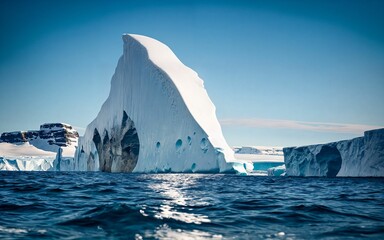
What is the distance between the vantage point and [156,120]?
3847 centimetres

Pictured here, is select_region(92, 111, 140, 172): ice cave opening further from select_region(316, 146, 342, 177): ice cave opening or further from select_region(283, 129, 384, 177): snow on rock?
select_region(316, 146, 342, 177): ice cave opening

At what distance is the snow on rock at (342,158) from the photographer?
26234 millimetres

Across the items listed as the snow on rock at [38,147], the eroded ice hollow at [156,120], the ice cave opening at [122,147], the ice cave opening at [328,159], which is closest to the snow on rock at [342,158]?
the ice cave opening at [328,159]

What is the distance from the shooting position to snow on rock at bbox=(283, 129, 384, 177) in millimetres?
26234

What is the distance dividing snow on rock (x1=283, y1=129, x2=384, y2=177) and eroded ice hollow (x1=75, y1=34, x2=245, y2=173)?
5.73 meters

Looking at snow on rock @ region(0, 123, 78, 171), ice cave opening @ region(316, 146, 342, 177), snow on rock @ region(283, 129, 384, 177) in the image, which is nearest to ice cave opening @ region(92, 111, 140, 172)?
snow on rock @ region(283, 129, 384, 177)

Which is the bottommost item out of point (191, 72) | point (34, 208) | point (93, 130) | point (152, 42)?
point (34, 208)

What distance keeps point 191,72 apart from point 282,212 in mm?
36292

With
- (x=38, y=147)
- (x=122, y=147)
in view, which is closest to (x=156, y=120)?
(x=122, y=147)

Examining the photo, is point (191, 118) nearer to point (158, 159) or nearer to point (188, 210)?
point (158, 159)

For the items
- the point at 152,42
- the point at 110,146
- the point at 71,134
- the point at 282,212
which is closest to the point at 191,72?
the point at 152,42

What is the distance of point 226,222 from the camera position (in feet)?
18.5

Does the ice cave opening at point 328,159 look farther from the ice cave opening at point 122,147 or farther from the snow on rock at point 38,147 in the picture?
the snow on rock at point 38,147

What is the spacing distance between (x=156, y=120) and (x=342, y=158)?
62.0ft
